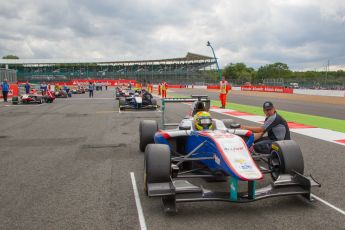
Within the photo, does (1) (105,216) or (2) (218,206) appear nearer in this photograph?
(1) (105,216)

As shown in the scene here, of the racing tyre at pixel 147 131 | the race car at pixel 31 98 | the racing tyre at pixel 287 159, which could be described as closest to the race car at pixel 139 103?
the race car at pixel 31 98

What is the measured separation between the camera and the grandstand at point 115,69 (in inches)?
3576

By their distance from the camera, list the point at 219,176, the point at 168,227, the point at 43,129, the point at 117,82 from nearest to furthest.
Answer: the point at 168,227
the point at 219,176
the point at 43,129
the point at 117,82

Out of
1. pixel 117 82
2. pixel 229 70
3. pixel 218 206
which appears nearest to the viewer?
pixel 218 206

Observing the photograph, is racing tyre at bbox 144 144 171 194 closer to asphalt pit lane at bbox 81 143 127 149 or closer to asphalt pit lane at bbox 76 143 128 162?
asphalt pit lane at bbox 76 143 128 162

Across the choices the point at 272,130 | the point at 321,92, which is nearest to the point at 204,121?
the point at 272,130

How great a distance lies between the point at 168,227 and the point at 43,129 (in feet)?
29.1

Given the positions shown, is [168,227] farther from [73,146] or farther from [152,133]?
[73,146]

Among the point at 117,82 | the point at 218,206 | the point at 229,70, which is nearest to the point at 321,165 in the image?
the point at 218,206

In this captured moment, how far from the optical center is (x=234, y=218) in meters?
4.15

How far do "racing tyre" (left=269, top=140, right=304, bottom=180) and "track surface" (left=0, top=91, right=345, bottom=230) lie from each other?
16.3 inches

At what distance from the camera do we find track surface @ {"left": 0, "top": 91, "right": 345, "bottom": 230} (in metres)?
4.04

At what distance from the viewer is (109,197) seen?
491cm

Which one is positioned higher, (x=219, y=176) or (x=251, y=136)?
(x=251, y=136)
